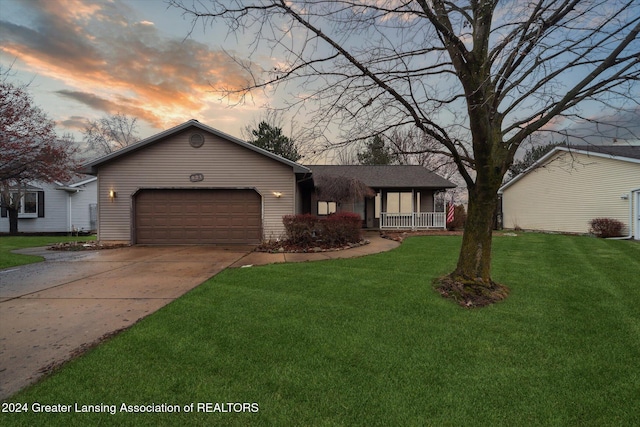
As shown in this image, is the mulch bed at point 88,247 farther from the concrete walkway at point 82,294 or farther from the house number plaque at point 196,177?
the house number plaque at point 196,177

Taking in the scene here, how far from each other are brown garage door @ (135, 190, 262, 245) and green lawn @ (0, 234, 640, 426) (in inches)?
279

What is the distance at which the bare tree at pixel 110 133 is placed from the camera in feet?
102

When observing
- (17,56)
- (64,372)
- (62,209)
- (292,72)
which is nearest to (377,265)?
(292,72)

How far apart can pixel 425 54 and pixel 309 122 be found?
84.0 inches

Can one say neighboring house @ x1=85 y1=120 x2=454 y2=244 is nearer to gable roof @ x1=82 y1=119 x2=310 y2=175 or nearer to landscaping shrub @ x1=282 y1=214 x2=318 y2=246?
gable roof @ x1=82 y1=119 x2=310 y2=175

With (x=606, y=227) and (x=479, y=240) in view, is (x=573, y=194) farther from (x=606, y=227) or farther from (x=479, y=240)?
(x=479, y=240)

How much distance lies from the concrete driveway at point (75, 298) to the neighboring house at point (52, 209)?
13906 millimetres

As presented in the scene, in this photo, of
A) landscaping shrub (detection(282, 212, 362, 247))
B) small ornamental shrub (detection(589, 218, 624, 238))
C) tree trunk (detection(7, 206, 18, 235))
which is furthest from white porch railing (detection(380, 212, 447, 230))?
tree trunk (detection(7, 206, 18, 235))

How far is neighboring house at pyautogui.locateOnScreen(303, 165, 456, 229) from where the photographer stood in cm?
1811

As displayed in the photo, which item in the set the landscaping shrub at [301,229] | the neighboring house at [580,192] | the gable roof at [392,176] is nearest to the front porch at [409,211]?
the gable roof at [392,176]

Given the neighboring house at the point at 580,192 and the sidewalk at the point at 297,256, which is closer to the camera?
the sidewalk at the point at 297,256

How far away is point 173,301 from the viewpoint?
4.81 meters

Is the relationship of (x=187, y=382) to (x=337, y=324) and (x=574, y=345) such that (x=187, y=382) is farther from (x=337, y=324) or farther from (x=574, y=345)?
(x=574, y=345)

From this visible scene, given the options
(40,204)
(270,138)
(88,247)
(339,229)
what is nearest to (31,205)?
(40,204)
